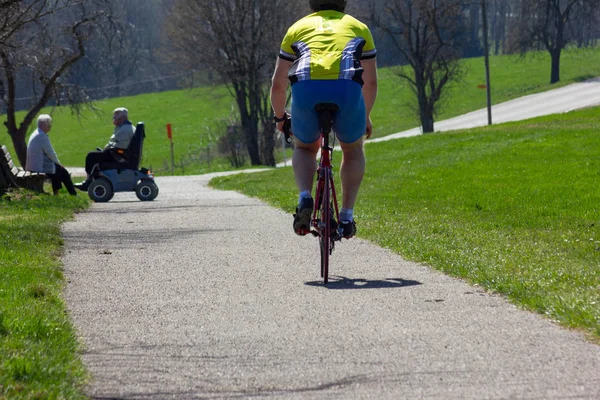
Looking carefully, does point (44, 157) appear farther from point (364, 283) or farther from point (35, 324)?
point (35, 324)

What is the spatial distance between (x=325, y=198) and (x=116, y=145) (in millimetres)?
12817

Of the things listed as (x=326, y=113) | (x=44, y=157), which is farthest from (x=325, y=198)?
(x=44, y=157)

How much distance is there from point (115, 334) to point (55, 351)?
72 centimetres

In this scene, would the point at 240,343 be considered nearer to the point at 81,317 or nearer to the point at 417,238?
the point at 81,317

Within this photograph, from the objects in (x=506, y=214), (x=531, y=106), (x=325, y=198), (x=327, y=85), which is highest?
(x=327, y=85)

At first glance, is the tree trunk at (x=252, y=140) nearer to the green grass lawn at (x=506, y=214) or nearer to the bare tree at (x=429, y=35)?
the bare tree at (x=429, y=35)

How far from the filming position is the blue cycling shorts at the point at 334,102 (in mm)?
6730

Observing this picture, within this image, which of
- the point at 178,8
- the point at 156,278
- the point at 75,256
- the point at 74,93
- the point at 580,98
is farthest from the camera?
the point at 580,98

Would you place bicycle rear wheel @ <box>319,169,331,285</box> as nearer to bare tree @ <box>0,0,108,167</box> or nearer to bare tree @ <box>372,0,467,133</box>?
bare tree @ <box>0,0,108,167</box>

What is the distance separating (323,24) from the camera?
6.91 metres

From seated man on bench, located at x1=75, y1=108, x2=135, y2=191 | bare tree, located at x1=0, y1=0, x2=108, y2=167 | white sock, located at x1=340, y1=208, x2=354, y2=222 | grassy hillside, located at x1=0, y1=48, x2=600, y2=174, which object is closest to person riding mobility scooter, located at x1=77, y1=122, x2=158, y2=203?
seated man on bench, located at x1=75, y1=108, x2=135, y2=191

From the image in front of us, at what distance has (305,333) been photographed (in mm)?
5125

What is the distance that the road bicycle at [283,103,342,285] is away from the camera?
22.5 feet

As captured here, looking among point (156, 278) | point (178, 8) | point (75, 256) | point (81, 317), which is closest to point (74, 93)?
point (75, 256)
